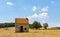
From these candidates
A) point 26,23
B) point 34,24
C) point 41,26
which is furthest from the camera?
point 41,26

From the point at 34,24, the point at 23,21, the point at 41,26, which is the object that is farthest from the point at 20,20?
the point at 41,26

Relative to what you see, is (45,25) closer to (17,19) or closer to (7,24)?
(7,24)

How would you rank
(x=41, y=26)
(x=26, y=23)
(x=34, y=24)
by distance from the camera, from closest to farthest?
(x=26, y=23) < (x=34, y=24) < (x=41, y=26)

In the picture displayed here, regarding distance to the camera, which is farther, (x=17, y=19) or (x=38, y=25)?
(x=38, y=25)

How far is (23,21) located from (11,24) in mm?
54964

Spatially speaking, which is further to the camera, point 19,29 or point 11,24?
point 11,24

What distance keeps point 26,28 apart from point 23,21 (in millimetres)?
2647

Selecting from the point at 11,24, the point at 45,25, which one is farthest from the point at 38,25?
the point at 11,24

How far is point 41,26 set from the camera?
326 feet

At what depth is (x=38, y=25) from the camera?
9319 cm

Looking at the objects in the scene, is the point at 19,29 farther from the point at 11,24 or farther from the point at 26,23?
the point at 11,24

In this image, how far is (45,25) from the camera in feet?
335

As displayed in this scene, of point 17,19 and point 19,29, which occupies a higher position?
point 17,19

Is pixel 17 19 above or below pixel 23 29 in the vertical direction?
above
